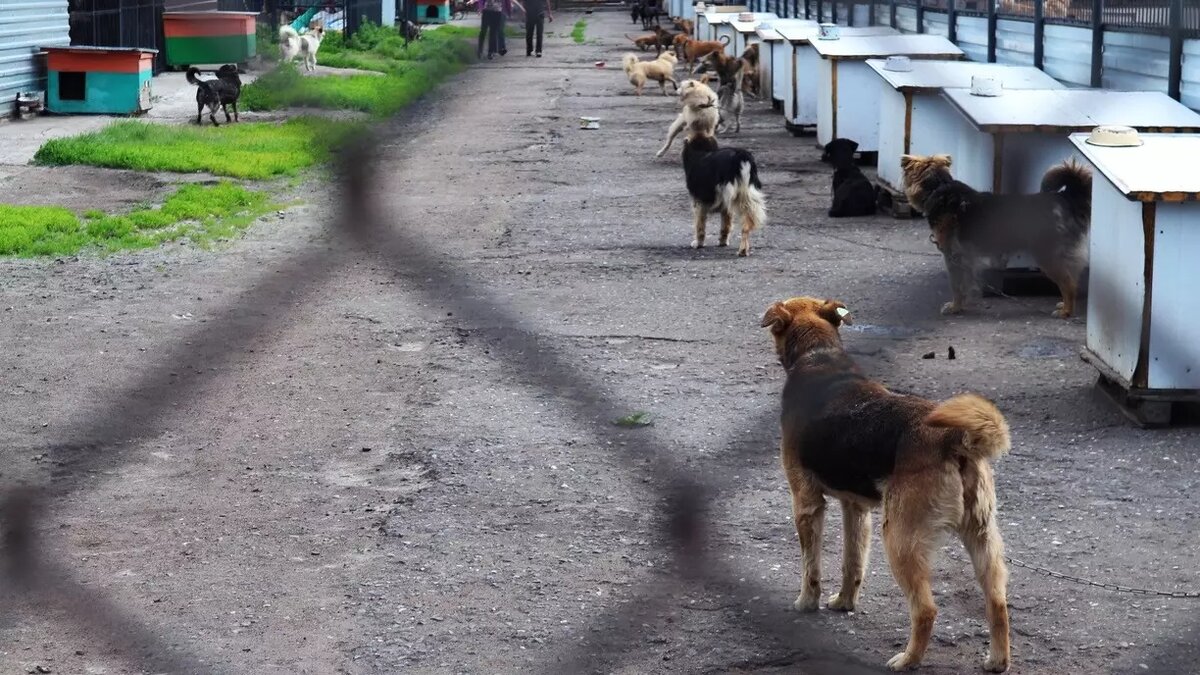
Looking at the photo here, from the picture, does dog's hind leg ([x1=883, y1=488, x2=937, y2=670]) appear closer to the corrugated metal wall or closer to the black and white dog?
the black and white dog

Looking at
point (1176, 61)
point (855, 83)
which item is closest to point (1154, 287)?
point (1176, 61)

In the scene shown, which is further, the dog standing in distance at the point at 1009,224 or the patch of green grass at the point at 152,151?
the patch of green grass at the point at 152,151

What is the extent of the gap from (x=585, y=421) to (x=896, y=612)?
5.50 feet

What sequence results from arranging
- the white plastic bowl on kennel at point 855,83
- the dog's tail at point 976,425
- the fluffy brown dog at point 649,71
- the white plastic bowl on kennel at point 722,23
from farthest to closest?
1. the white plastic bowl on kennel at point 722,23
2. the fluffy brown dog at point 649,71
3. the white plastic bowl on kennel at point 855,83
4. the dog's tail at point 976,425

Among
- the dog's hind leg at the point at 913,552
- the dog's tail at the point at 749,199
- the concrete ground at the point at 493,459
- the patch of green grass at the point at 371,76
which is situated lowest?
the concrete ground at the point at 493,459

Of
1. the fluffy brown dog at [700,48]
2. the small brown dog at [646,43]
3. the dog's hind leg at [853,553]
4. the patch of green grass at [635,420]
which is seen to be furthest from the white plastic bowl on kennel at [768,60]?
the dog's hind leg at [853,553]

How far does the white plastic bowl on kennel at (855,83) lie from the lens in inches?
438

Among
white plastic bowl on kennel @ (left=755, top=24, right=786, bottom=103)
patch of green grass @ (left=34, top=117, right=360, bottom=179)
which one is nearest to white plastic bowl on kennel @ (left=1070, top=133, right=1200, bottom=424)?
patch of green grass @ (left=34, top=117, right=360, bottom=179)

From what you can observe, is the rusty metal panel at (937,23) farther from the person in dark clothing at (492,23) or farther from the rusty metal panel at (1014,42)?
the person in dark clothing at (492,23)

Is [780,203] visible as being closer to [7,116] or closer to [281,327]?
[281,327]

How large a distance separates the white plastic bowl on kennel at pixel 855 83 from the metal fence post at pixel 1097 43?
277 centimetres

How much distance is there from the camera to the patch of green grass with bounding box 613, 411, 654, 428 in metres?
4.84

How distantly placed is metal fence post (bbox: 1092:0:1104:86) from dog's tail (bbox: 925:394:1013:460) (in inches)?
219

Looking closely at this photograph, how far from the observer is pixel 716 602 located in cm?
334
